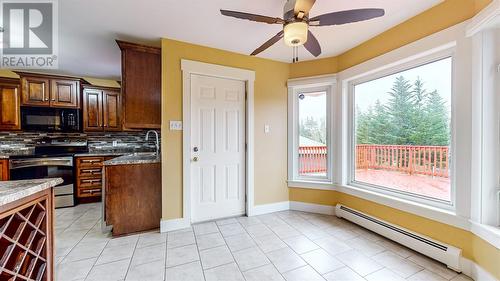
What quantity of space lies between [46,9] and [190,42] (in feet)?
4.55

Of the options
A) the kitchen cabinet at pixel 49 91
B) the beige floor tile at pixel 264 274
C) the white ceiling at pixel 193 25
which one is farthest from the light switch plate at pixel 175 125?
the kitchen cabinet at pixel 49 91

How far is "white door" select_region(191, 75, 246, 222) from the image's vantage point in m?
2.88

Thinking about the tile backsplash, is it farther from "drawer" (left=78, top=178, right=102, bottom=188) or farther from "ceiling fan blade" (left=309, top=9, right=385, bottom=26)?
"ceiling fan blade" (left=309, top=9, right=385, bottom=26)

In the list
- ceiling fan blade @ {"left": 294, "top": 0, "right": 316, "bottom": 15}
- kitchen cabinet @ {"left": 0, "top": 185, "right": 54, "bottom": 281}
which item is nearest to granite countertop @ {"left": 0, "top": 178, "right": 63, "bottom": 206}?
kitchen cabinet @ {"left": 0, "top": 185, "right": 54, "bottom": 281}

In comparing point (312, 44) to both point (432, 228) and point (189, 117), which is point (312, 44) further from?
point (432, 228)

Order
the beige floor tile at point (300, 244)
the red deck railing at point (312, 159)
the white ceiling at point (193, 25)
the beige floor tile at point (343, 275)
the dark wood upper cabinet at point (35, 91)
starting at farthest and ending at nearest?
the dark wood upper cabinet at point (35, 91), the red deck railing at point (312, 159), the beige floor tile at point (300, 244), the white ceiling at point (193, 25), the beige floor tile at point (343, 275)

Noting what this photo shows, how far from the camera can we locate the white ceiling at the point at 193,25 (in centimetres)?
195

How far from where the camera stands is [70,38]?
2.62 meters

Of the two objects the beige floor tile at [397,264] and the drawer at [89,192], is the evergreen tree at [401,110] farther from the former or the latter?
the drawer at [89,192]

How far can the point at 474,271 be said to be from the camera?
5.63ft

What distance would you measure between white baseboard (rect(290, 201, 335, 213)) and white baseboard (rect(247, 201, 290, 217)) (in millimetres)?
112

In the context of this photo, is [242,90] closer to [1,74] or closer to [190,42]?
[190,42]

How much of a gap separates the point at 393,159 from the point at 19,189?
3290 mm

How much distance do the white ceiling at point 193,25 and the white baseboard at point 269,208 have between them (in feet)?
7.50
